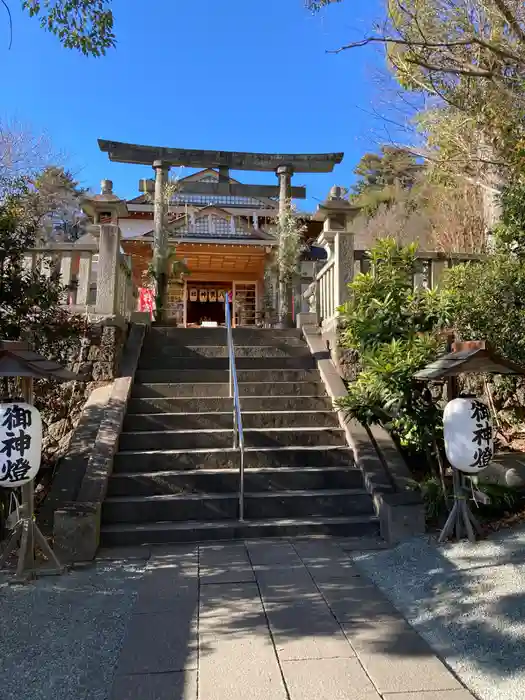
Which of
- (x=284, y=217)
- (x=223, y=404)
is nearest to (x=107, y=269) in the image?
(x=223, y=404)

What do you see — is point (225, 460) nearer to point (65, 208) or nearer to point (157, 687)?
point (157, 687)

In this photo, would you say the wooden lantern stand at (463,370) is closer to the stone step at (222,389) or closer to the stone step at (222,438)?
the stone step at (222,438)

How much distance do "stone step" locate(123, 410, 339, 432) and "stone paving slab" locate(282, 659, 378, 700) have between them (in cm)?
350

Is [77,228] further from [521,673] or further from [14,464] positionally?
[521,673]

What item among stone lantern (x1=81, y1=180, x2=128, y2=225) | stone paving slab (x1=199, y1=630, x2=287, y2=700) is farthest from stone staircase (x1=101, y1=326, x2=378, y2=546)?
stone lantern (x1=81, y1=180, x2=128, y2=225)

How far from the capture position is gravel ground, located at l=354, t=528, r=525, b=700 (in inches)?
106

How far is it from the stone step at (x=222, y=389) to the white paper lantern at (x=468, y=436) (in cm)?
252

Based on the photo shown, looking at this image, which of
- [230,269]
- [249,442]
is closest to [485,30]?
[249,442]

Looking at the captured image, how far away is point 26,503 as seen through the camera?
13.6 ft

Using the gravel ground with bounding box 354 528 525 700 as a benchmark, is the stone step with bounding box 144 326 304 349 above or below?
above

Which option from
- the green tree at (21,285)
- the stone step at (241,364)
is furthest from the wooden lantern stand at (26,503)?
the stone step at (241,364)

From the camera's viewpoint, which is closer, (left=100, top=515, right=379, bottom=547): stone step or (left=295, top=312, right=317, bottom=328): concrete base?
(left=100, top=515, right=379, bottom=547): stone step

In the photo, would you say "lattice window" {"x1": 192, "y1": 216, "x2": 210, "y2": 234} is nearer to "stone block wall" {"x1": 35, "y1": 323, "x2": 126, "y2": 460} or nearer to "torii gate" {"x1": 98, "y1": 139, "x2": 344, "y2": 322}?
"torii gate" {"x1": 98, "y1": 139, "x2": 344, "y2": 322}

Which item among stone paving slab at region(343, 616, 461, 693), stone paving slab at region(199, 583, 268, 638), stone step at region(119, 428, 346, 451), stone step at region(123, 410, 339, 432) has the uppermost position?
stone step at region(123, 410, 339, 432)
